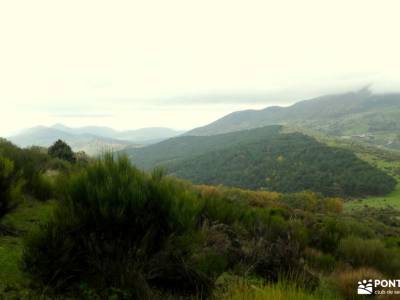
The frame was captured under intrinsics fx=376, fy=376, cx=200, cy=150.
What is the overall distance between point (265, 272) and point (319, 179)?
137770 millimetres

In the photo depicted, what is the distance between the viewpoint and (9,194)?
23.3 feet

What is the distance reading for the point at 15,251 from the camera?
6.06 m

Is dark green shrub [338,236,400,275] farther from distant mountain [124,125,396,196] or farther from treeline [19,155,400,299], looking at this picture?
distant mountain [124,125,396,196]

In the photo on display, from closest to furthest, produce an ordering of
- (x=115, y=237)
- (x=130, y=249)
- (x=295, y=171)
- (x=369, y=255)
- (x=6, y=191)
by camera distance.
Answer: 1. (x=130, y=249)
2. (x=115, y=237)
3. (x=6, y=191)
4. (x=369, y=255)
5. (x=295, y=171)

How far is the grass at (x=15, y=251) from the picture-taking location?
4.68 metres

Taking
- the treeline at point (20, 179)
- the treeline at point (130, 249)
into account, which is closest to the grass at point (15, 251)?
the treeline at point (130, 249)

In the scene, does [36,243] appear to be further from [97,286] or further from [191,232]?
[191,232]

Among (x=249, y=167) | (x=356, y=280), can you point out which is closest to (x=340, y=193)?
(x=249, y=167)

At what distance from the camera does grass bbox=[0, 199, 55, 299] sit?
184 inches

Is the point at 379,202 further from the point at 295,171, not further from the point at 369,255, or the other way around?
the point at 369,255

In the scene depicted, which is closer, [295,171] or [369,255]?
[369,255]

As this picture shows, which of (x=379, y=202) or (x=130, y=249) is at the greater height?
(x=130, y=249)

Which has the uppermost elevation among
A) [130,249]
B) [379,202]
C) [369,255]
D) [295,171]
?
[130,249]

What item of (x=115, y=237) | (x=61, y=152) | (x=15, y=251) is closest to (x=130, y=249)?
(x=115, y=237)
